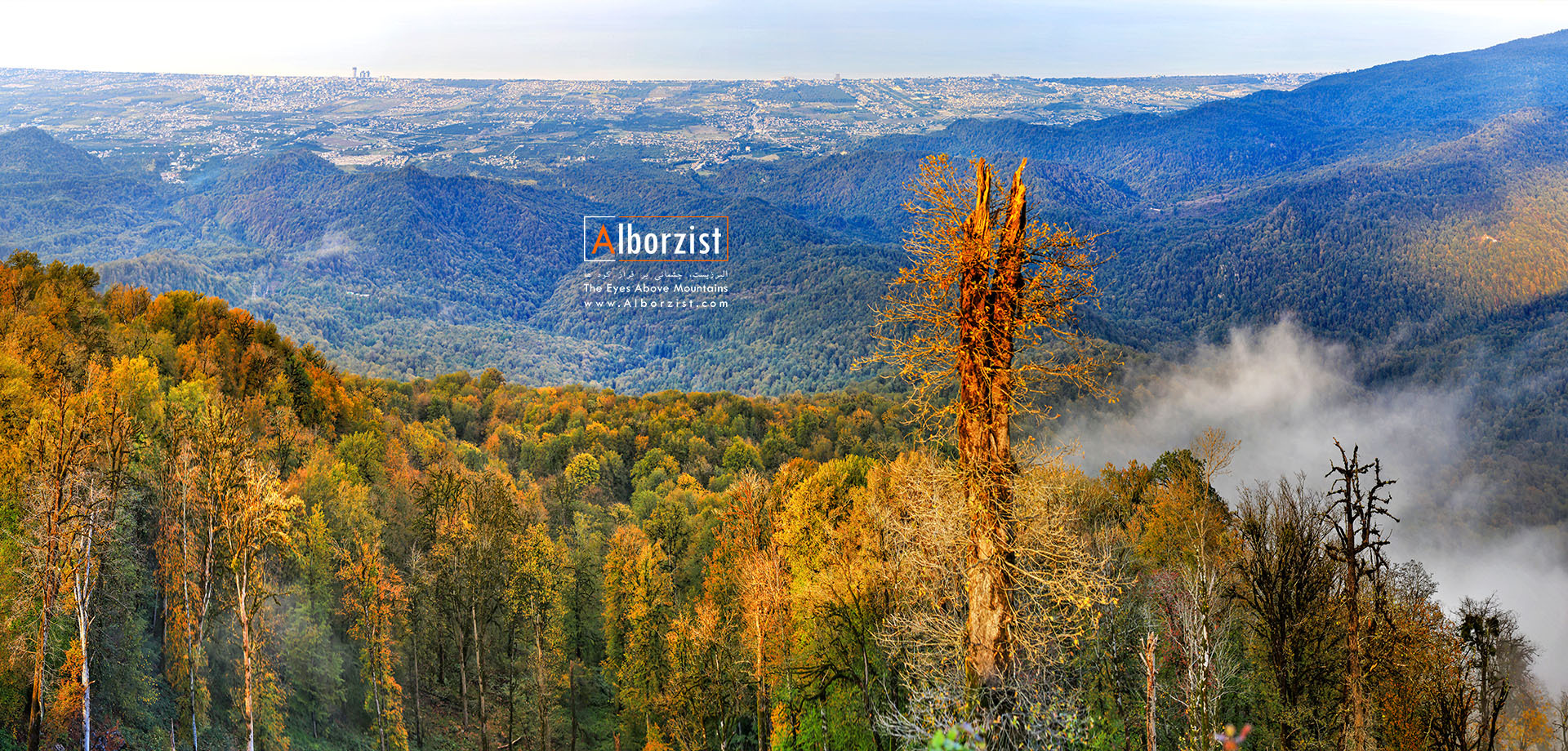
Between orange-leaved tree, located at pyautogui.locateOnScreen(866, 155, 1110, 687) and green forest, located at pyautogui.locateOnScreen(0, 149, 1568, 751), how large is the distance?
26 centimetres

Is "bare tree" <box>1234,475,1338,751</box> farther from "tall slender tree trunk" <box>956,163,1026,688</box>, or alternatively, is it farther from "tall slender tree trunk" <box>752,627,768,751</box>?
"tall slender tree trunk" <box>956,163,1026,688</box>

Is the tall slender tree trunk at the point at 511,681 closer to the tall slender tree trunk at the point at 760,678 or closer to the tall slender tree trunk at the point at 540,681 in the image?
the tall slender tree trunk at the point at 540,681

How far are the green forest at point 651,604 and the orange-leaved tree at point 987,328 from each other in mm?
256

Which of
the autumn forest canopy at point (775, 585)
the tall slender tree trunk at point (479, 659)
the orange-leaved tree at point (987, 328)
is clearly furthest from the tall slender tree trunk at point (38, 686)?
the orange-leaved tree at point (987, 328)

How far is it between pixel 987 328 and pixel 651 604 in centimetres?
2790

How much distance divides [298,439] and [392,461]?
6.44 m

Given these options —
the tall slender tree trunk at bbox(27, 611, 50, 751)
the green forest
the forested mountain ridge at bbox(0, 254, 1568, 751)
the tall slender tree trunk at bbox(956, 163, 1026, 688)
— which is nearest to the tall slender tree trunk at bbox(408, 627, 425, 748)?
the forested mountain ridge at bbox(0, 254, 1568, 751)

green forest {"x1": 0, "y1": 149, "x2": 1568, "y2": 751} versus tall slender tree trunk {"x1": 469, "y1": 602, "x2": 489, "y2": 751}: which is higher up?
green forest {"x1": 0, "y1": 149, "x2": 1568, "y2": 751}

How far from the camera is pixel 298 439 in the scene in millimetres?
42656

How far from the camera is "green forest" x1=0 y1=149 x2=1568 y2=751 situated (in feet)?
43.8

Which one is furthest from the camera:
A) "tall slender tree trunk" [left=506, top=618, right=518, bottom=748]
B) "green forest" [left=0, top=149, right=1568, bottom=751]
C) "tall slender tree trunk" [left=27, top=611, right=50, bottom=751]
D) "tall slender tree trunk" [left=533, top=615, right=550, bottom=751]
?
"tall slender tree trunk" [left=506, top=618, right=518, bottom=748]

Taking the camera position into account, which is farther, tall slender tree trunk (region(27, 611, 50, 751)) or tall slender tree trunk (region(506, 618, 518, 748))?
tall slender tree trunk (region(506, 618, 518, 748))

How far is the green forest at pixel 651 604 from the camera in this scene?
13.3 meters

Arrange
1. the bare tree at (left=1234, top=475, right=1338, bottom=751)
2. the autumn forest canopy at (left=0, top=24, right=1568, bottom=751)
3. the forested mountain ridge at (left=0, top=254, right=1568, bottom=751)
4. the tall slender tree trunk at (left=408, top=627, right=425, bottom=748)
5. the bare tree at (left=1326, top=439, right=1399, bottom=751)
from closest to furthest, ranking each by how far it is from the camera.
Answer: the autumn forest canopy at (left=0, top=24, right=1568, bottom=751) → the bare tree at (left=1326, top=439, right=1399, bottom=751) → the forested mountain ridge at (left=0, top=254, right=1568, bottom=751) → the bare tree at (left=1234, top=475, right=1338, bottom=751) → the tall slender tree trunk at (left=408, top=627, right=425, bottom=748)
